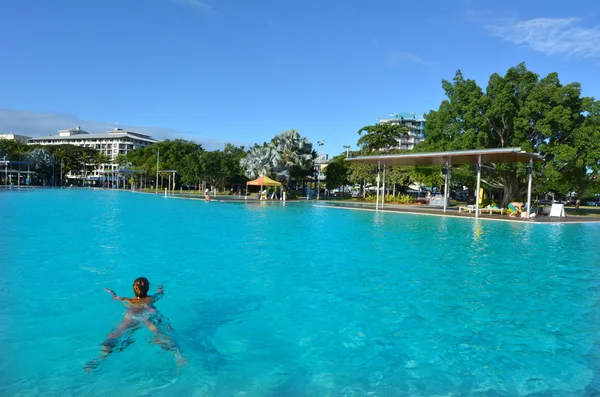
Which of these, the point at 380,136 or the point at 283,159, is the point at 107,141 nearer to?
the point at 283,159

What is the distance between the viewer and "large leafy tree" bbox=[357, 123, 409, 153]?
48.5 metres

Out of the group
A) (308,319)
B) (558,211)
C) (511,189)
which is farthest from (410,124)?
(308,319)

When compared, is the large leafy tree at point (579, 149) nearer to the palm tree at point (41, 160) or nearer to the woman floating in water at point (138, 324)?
the woman floating in water at point (138, 324)

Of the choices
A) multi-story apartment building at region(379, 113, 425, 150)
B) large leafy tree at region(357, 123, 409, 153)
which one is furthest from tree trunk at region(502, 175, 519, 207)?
multi-story apartment building at region(379, 113, 425, 150)

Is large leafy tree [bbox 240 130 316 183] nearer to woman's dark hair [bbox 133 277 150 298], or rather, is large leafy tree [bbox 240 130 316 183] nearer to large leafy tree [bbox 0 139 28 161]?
woman's dark hair [bbox 133 277 150 298]

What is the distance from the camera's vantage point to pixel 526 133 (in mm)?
29422

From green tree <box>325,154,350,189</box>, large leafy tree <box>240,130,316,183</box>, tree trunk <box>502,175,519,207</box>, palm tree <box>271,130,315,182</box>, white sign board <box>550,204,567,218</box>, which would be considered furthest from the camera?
green tree <box>325,154,350,189</box>

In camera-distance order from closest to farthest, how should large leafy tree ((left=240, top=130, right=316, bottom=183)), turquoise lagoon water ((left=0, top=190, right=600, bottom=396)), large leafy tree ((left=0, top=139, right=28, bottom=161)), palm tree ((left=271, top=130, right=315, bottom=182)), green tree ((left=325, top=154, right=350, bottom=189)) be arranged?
turquoise lagoon water ((left=0, top=190, right=600, bottom=396))
large leafy tree ((left=240, top=130, right=316, bottom=183))
palm tree ((left=271, top=130, right=315, bottom=182))
green tree ((left=325, top=154, right=350, bottom=189))
large leafy tree ((left=0, top=139, right=28, bottom=161))

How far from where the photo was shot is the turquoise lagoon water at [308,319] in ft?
14.8

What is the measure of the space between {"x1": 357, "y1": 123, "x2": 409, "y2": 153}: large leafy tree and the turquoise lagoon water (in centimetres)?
3686

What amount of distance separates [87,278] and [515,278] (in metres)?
9.24

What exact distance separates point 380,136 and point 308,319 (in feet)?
145

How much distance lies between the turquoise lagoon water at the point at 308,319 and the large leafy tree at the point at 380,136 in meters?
36.9

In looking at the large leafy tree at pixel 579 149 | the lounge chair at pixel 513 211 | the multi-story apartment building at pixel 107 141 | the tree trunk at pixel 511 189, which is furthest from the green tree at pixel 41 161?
the large leafy tree at pixel 579 149
